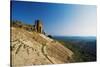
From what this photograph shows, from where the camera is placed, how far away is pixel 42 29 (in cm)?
215

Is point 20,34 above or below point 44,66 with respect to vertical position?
above

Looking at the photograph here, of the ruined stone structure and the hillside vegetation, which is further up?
the ruined stone structure

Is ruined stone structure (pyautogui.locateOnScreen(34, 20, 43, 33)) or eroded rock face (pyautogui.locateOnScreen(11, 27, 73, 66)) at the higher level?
ruined stone structure (pyautogui.locateOnScreen(34, 20, 43, 33))

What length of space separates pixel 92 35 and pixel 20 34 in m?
0.86

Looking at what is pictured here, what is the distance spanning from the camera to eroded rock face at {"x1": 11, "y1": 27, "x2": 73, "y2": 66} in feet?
6.76

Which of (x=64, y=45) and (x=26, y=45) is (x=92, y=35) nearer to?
(x=64, y=45)

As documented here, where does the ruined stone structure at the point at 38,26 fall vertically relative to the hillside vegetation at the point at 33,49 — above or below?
above

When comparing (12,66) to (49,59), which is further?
(49,59)

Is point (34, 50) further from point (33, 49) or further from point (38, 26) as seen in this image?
point (38, 26)

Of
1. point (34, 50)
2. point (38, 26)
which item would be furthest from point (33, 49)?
point (38, 26)

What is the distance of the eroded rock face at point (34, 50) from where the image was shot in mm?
2061

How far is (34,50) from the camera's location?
212 centimetres
